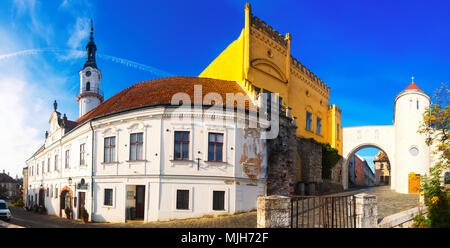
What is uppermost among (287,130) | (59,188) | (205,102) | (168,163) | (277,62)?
(277,62)

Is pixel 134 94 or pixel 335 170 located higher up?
pixel 134 94

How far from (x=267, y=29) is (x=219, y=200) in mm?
14093

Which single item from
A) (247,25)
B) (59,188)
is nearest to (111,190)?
(59,188)

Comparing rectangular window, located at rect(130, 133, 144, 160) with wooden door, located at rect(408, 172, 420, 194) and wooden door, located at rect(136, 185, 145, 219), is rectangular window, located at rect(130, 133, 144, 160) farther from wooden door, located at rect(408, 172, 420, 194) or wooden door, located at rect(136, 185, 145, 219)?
wooden door, located at rect(408, 172, 420, 194)

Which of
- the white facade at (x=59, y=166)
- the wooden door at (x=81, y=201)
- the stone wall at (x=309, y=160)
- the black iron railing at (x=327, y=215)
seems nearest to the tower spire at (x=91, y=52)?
the white facade at (x=59, y=166)

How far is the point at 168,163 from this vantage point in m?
15.6

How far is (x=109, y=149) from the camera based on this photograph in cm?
1766

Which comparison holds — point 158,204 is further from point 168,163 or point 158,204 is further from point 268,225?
point 268,225

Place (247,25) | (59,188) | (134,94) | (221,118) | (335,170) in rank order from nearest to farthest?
(221,118)
(134,94)
(247,25)
(59,188)
(335,170)

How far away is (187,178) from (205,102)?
167 inches

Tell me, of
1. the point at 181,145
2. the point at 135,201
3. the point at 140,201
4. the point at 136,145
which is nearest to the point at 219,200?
the point at 181,145

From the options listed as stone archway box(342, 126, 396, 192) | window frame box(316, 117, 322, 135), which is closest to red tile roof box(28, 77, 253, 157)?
window frame box(316, 117, 322, 135)

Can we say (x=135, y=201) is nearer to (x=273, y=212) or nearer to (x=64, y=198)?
(x=64, y=198)

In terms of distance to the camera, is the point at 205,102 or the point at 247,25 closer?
the point at 205,102
